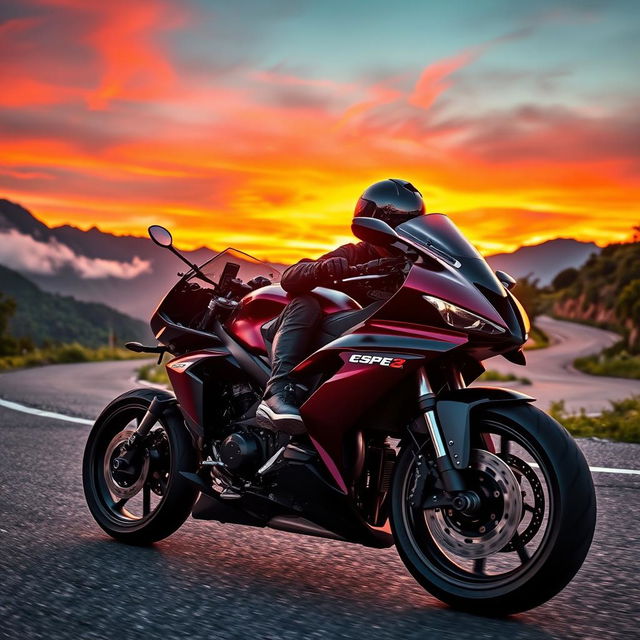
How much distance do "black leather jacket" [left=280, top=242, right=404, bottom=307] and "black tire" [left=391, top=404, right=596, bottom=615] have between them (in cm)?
73

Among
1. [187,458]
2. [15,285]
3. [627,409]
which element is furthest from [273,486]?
[15,285]

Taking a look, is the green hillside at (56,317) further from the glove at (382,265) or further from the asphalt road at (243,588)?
the glove at (382,265)

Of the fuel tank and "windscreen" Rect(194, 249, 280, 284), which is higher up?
"windscreen" Rect(194, 249, 280, 284)

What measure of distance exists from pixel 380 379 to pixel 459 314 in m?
0.42

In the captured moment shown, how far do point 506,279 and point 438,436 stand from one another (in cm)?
86

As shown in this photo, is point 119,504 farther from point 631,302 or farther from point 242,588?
point 631,302

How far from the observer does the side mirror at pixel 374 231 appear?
402 cm

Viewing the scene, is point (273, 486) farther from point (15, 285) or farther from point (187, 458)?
point (15, 285)

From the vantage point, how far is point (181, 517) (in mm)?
5160

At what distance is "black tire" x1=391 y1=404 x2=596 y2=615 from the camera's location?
365cm

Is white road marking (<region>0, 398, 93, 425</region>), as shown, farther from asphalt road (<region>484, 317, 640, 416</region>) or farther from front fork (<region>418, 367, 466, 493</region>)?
front fork (<region>418, 367, 466, 493</region>)

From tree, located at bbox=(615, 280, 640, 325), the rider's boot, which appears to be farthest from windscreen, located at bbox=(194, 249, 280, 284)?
tree, located at bbox=(615, 280, 640, 325)

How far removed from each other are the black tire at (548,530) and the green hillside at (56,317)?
145m

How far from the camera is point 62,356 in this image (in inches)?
1735
